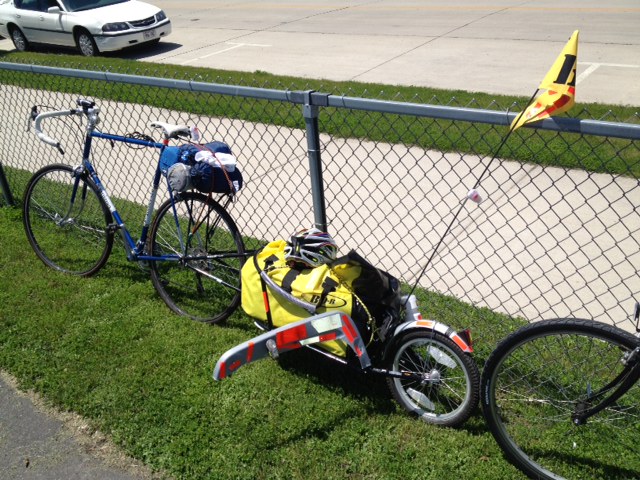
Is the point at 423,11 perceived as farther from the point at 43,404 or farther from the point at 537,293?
the point at 43,404

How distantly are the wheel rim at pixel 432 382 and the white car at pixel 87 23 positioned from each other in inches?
461

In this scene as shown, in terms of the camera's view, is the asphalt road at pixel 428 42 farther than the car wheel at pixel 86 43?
No

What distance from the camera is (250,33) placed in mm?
15070

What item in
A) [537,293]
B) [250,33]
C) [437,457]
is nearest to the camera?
[437,457]

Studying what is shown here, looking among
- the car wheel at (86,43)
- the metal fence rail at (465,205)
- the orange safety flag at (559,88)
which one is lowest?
the metal fence rail at (465,205)

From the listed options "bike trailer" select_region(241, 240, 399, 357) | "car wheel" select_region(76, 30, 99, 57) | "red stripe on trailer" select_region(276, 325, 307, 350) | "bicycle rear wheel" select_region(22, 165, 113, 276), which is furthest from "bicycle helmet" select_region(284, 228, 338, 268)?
"car wheel" select_region(76, 30, 99, 57)

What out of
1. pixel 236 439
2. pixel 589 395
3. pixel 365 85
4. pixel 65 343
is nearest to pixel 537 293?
pixel 589 395

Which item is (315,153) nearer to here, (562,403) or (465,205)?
(562,403)

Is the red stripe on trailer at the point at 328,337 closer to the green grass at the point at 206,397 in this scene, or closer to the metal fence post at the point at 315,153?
the green grass at the point at 206,397

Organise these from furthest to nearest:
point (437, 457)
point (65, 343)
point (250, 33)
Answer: point (250, 33) < point (65, 343) < point (437, 457)

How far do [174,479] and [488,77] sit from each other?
8159 millimetres

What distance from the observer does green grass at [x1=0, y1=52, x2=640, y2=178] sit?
5770 mm

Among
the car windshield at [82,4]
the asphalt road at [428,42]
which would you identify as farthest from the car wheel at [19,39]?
the asphalt road at [428,42]

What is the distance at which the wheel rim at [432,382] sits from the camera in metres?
3.10
